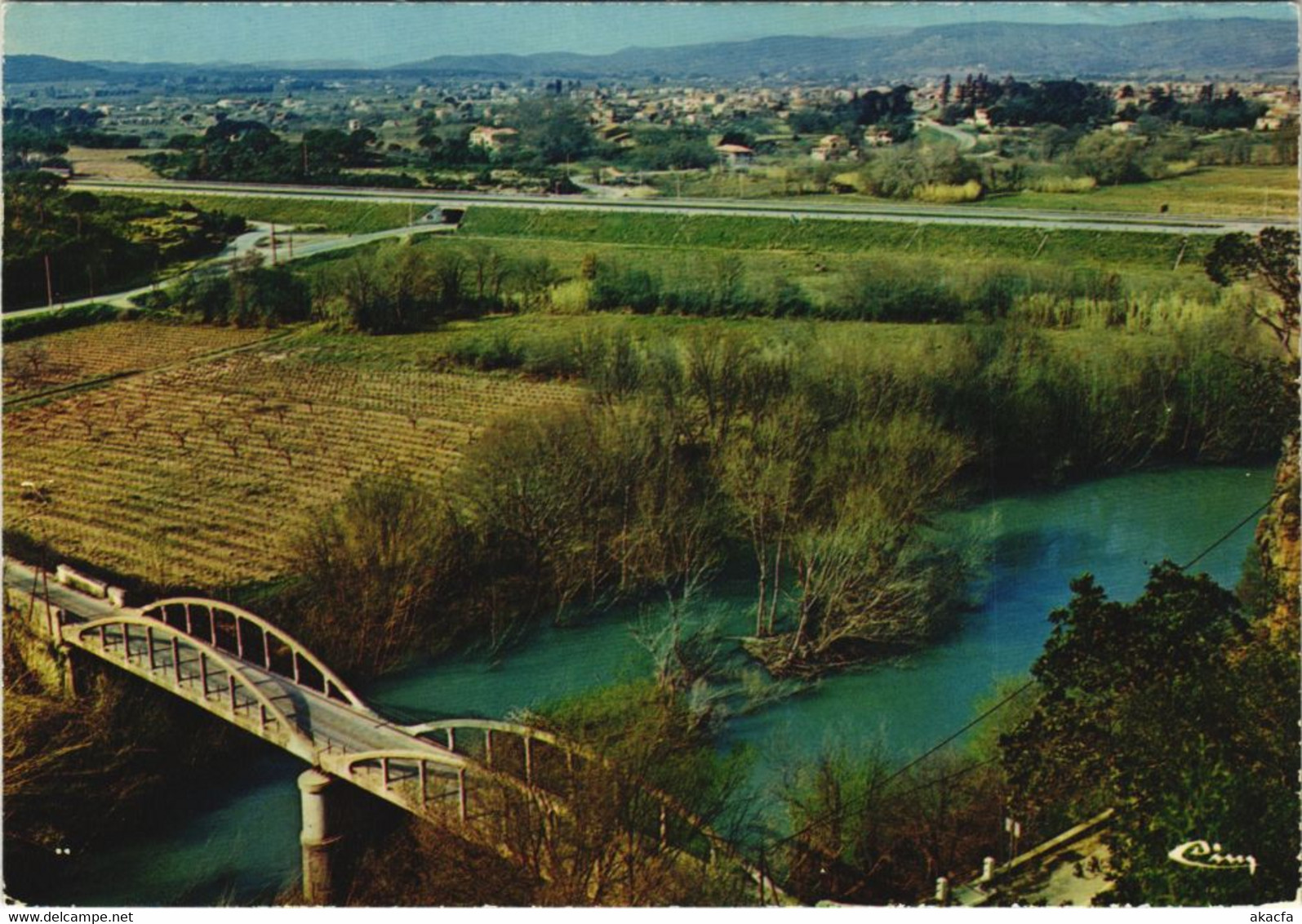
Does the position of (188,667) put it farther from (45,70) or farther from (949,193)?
(949,193)

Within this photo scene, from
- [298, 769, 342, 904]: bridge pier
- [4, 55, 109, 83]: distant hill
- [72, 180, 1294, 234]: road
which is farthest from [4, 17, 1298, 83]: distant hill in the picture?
[298, 769, 342, 904]: bridge pier

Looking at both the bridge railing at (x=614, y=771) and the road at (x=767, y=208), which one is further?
the road at (x=767, y=208)

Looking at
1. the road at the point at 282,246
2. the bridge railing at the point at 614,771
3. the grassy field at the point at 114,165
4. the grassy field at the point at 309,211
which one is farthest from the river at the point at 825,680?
the grassy field at the point at 114,165

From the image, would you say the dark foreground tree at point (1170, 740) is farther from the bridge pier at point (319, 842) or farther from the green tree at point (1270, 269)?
the bridge pier at point (319, 842)

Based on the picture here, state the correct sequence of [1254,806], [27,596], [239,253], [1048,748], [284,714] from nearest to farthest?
→ [1254,806] < [1048,748] < [284,714] < [27,596] < [239,253]

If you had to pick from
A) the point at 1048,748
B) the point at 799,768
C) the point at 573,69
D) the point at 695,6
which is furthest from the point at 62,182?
the point at 1048,748

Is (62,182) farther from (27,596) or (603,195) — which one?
(603,195)
